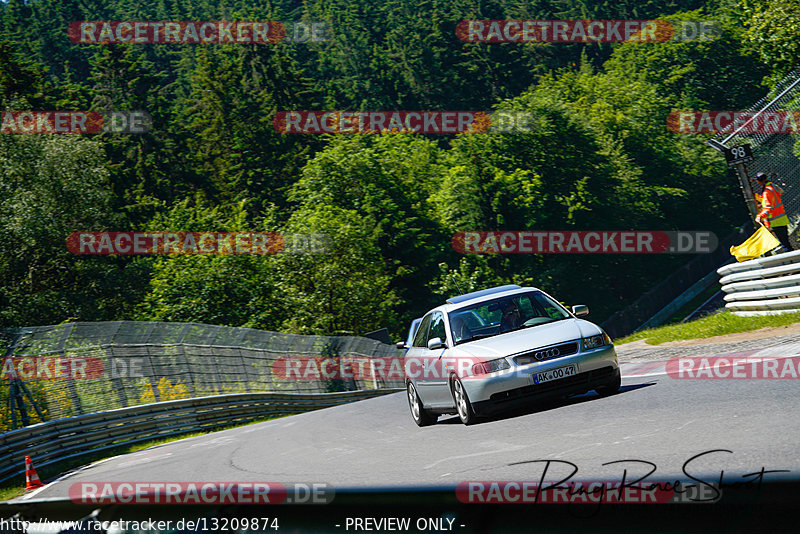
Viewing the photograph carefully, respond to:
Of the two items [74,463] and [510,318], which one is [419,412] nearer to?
[510,318]

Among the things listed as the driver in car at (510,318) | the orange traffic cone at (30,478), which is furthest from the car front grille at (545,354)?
the orange traffic cone at (30,478)

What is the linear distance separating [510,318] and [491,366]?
4.21 ft

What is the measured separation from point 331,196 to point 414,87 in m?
34.8

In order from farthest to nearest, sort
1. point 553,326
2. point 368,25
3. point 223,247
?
point 368,25 < point 223,247 < point 553,326

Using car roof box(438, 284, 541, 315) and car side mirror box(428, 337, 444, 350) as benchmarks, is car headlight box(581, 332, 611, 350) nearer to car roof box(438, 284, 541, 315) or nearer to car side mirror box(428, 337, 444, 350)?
car roof box(438, 284, 541, 315)

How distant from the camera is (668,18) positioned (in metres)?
84.2

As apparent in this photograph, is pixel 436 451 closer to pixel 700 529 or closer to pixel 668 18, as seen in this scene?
pixel 700 529

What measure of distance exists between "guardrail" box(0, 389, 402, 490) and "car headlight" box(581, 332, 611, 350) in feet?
29.4

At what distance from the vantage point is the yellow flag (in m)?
18.4

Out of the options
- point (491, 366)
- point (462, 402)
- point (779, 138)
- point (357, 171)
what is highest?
point (357, 171)

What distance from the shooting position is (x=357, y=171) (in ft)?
216

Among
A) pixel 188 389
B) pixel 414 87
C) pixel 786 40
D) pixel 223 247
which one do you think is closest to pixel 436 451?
pixel 188 389

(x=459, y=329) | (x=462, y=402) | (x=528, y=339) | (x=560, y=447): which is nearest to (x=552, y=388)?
(x=528, y=339)

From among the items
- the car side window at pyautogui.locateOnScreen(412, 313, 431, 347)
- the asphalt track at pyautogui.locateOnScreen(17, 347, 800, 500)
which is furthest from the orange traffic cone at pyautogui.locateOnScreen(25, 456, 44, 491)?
the car side window at pyautogui.locateOnScreen(412, 313, 431, 347)
